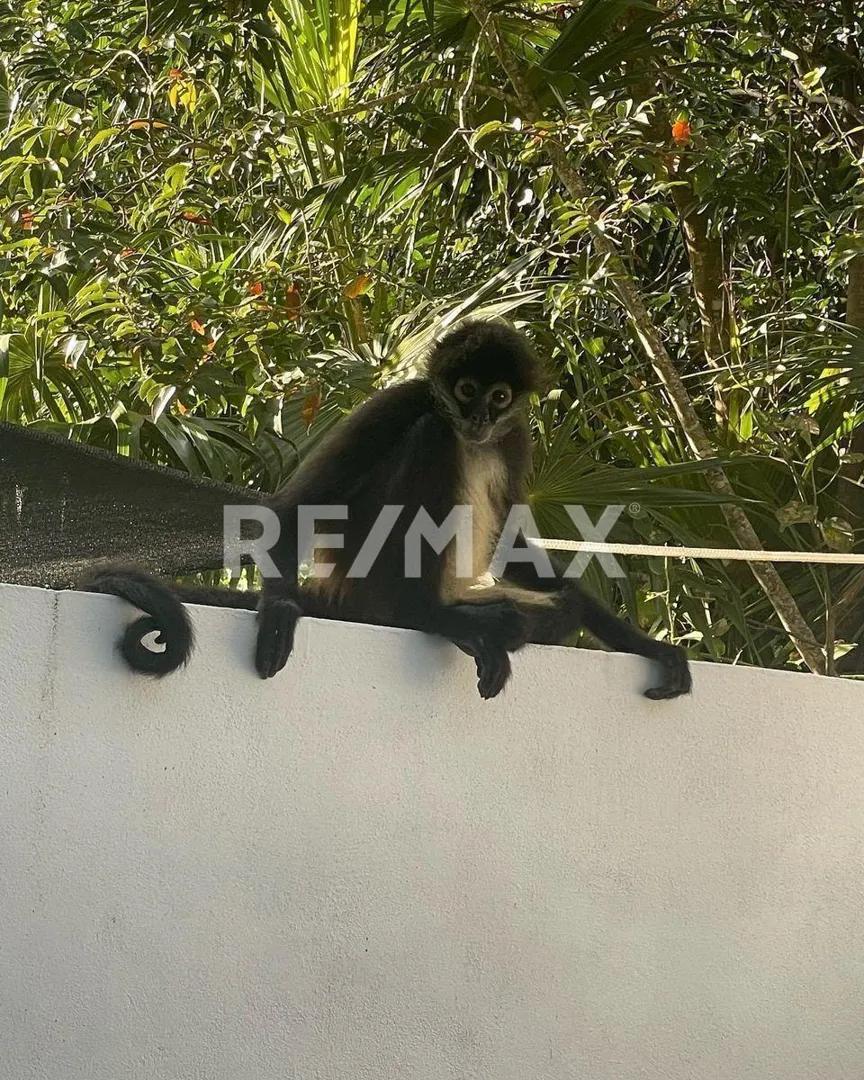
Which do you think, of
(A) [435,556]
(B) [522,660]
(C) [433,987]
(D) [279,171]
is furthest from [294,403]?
(C) [433,987]

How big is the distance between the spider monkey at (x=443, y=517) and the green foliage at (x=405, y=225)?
15.9 inches

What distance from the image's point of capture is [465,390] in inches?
140

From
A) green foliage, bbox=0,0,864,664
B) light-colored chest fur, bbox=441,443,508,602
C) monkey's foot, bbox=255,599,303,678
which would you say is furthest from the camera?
green foliage, bbox=0,0,864,664

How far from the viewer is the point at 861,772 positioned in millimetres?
3367

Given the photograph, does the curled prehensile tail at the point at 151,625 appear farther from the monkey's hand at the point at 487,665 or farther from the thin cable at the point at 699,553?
the thin cable at the point at 699,553

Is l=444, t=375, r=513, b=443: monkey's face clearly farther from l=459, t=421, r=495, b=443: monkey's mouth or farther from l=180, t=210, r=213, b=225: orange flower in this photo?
l=180, t=210, r=213, b=225: orange flower

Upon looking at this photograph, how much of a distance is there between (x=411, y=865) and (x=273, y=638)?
57 cm

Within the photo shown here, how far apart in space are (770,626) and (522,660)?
9.88 ft

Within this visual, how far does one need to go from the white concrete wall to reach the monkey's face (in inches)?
35.1

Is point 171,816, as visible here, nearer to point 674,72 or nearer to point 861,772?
point 861,772

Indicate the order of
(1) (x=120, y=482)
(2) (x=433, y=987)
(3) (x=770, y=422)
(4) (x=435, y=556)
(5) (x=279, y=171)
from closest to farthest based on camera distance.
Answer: (2) (x=433, y=987)
(4) (x=435, y=556)
(1) (x=120, y=482)
(3) (x=770, y=422)
(5) (x=279, y=171)

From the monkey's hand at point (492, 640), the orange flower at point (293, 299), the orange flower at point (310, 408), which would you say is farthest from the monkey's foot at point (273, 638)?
the orange flower at point (293, 299)

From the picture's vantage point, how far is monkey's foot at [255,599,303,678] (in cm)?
228

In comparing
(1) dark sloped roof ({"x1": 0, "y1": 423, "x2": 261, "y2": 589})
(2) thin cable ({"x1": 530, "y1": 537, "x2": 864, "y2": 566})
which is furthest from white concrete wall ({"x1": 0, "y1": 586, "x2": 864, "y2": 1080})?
(1) dark sloped roof ({"x1": 0, "y1": 423, "x2": 261, "y2": 589})
